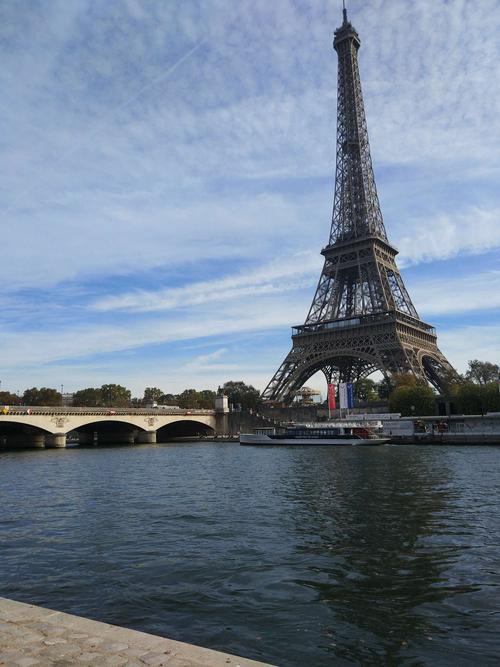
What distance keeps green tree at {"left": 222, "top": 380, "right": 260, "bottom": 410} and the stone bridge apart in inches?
948

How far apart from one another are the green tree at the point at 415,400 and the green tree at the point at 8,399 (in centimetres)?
10596

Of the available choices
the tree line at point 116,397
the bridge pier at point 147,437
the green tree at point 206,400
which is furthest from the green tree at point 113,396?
the bridge pier at point 147,437

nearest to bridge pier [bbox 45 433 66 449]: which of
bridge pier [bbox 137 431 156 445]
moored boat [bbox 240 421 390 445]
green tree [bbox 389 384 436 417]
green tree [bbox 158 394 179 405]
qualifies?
bridge pier [bbox 137 431 156 445]

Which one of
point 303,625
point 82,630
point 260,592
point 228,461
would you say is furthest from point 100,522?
point 228,461

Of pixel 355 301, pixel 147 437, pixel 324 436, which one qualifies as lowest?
pixel 147 437

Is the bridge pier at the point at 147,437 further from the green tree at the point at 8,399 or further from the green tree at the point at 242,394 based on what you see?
the green tree at the point at 8,399

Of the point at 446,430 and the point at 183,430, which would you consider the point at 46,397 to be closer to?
the point at 183,430

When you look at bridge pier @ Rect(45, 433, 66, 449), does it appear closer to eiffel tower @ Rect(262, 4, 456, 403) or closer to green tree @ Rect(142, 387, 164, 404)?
eiffel tower @ Rect(262, 4, 456, 403)

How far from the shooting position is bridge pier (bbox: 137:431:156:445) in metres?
96.7

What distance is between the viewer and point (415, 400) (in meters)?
87.1

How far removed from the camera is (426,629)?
35.8 feet

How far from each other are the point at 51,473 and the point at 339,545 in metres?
32.5

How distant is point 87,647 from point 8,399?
156015 mm

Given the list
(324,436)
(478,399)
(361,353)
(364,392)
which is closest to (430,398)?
(478,399)
